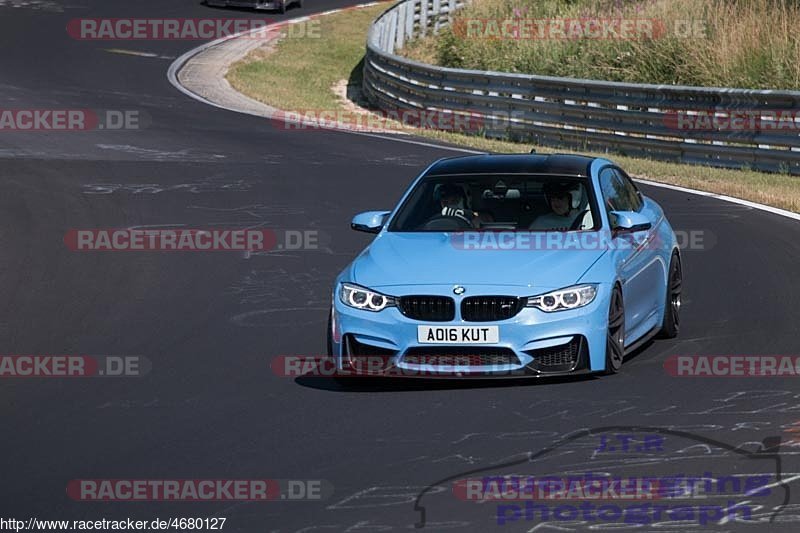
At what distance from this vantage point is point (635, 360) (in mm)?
10508

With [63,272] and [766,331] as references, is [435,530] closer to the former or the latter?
[766,331]

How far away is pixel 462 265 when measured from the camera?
9.91m

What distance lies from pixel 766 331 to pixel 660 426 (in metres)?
3.06

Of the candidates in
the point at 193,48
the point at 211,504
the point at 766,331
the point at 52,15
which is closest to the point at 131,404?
the point at 211,504

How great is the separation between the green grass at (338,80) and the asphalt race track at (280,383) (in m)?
1.11

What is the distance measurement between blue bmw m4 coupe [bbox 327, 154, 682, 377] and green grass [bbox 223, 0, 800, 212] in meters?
7.58
